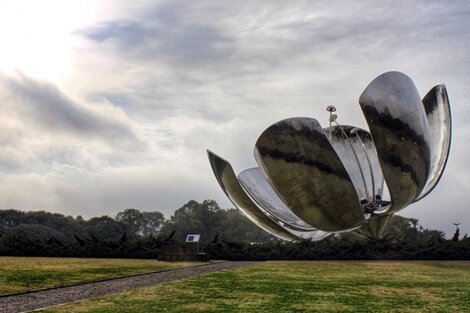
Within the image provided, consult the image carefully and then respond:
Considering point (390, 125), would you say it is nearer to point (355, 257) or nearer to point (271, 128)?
point (271, 128)

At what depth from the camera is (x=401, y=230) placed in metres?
43.4

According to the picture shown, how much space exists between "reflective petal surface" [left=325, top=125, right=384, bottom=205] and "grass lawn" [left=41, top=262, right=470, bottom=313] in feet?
8.96

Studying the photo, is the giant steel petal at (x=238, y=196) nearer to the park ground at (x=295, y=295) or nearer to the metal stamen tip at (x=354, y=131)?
the metal stamen tip at (x=354, y=131)

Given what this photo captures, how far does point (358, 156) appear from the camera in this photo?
8.16m

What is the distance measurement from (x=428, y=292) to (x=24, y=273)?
11736 millimetres

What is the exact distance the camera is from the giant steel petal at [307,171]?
5.32 metres

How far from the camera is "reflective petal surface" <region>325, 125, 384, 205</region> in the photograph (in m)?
7.95

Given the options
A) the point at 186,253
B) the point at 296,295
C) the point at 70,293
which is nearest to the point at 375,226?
the point at 296,295

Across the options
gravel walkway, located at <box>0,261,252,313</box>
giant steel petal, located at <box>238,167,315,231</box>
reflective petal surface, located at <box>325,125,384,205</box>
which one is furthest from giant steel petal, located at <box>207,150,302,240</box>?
gravel walkway, located at <box>0,261,252,313</box>

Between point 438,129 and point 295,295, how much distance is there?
18.9 ft

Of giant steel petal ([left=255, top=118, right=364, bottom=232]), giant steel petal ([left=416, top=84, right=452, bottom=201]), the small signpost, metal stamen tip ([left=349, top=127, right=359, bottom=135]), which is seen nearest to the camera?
giant steel petal ([left=255, top=118, right=364, bottom=232])

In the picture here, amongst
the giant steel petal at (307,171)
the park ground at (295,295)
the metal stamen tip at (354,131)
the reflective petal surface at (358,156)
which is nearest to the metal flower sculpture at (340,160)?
the giant steel petal at (307,171)

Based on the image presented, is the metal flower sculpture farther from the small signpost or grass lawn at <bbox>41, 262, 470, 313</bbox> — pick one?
the small signpost

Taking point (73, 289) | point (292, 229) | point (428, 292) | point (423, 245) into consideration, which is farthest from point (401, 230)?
point (292, 229)
